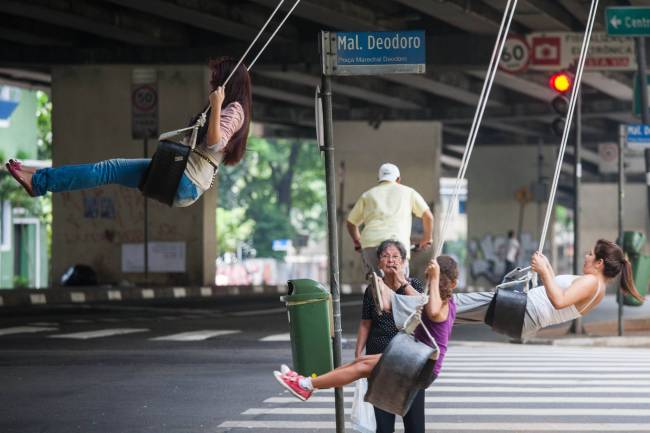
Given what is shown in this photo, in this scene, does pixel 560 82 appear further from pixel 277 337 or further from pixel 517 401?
pixel 517 401

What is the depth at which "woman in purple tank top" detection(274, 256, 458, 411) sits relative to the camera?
26.5 feet

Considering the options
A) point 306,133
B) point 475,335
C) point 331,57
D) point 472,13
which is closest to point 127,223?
point 472,13

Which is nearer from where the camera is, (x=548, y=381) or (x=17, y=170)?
(x=17, y=170)

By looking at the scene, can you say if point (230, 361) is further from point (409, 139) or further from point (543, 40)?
point (409, 139)

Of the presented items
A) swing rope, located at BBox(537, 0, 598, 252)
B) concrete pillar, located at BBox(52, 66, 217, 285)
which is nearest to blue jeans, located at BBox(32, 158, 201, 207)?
swing rope, located at BBox(537, 0, 598, 252)

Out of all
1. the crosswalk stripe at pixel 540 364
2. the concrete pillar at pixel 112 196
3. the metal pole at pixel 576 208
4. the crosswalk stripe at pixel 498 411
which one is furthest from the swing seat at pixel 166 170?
the concrete pillar at pixel 112 196

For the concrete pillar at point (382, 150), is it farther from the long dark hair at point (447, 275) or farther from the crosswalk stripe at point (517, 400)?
the long dark hair at point (447, 275)

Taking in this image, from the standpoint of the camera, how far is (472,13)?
29016 mm

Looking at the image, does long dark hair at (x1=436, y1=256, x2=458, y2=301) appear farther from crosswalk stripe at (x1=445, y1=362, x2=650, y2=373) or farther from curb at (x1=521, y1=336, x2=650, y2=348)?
curb at (x1=521, y1=336, x2=650, y2=348)

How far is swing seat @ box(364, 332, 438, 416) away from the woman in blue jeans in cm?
148

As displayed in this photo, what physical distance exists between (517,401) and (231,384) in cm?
287

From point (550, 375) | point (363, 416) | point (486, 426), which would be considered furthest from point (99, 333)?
point (363, 416)

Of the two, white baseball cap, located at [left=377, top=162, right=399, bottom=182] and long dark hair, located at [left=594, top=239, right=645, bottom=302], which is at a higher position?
white baseball cap, located at [left=377, top=162, right=399, bottom=182]

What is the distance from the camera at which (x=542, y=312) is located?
8500 mm
